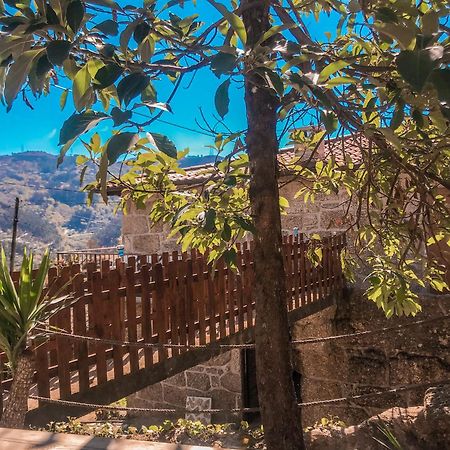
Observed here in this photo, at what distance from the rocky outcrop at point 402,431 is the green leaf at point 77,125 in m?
2.78

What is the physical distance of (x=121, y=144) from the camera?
Result: 0.80 m

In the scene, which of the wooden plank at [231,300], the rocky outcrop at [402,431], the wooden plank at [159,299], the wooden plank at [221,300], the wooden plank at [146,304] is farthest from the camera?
the wooden plank at [231,300]

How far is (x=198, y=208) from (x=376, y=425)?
2.50 meters

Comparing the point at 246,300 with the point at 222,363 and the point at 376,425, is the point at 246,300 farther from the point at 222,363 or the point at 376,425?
the point at 222,363

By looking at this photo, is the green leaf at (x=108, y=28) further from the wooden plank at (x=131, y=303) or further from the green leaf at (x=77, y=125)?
the wooden plank at (x=131, y=303)

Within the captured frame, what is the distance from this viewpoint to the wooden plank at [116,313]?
3576 millimetres

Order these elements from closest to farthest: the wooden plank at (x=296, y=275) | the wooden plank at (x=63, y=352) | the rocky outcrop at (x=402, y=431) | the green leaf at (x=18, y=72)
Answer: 1. the green leaf at (x=18, y=72)
2. the rocky outcrop at (x=402, y=431)
3. the wooden plank at (x=63, y=352)
4. the wooden plank at (x=296, y=275)

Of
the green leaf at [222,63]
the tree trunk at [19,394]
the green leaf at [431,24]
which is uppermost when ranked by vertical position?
the green leaf at [431,24]

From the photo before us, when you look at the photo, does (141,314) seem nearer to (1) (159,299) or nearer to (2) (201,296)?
(1) (159,299)

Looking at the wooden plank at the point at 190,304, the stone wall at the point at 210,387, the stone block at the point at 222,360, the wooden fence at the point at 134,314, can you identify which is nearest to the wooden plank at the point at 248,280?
the wooden fence at the point at 134,314

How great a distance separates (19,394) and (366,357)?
206 inches

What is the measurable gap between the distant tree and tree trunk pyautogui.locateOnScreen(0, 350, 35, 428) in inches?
36.8

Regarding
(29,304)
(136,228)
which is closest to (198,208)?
(29,304)

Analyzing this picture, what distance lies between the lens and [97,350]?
346 cm
